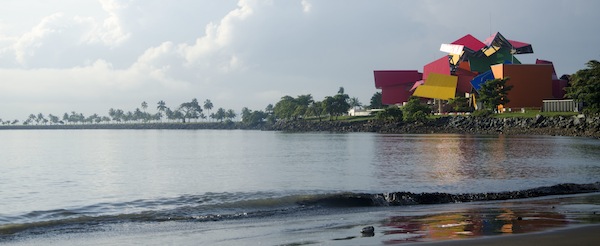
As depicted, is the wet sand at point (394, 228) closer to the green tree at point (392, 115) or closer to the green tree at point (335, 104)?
the green tree at point (392, 115)

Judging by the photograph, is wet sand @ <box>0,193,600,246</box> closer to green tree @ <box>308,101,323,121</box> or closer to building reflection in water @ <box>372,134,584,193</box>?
building reflection in water @ <box>372,134,584,193</box>

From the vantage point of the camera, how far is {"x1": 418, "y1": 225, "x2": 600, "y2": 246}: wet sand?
26.7ft

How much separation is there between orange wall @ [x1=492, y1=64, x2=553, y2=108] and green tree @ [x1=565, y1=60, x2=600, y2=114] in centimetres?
1954

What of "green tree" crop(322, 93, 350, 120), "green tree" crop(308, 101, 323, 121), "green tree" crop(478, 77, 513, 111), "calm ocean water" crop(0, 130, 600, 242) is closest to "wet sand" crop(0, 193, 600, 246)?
"calm ocean water" crop(0, 130, 600, 242)

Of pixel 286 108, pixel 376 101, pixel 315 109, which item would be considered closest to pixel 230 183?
pixel 315 109

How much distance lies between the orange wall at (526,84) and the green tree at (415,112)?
41.6 ft

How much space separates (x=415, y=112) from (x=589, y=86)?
112 ft

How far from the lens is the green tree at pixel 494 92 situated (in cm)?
7712

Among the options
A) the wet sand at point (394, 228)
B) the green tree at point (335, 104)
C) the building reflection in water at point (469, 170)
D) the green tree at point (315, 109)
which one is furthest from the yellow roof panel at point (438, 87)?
the wet sand at point (394, 228)

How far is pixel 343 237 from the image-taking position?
9375 millimetres

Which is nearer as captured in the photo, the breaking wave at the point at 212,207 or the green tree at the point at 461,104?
the breaking wave at the point at 212,207

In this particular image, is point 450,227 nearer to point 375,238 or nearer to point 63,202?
point 375,238

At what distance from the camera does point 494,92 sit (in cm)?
7725

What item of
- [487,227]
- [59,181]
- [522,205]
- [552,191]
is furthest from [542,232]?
[59,181]
